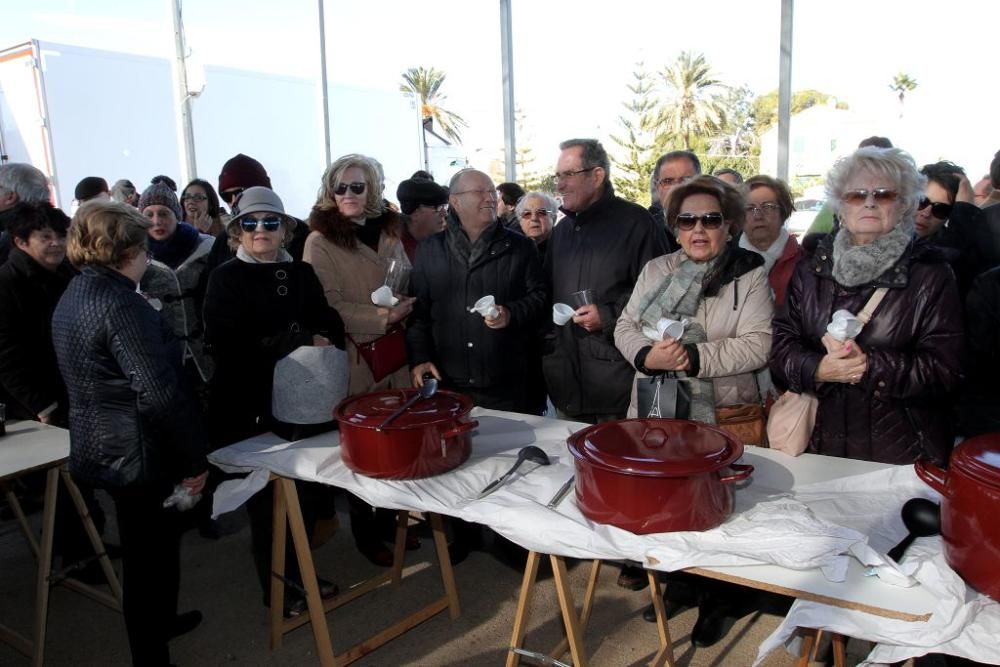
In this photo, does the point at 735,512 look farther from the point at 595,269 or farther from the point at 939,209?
the point at 939,209

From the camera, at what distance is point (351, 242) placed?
295cm

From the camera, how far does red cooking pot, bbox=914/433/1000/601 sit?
1196 mm

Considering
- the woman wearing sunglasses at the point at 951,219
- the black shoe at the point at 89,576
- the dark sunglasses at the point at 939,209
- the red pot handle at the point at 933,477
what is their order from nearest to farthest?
the red pot handle at the point at 933,477 < the woman wearing sunglasses at the point at 951,219 < the black shoe at the point at 89,576 < the dark sunglasses at the point at 939,209

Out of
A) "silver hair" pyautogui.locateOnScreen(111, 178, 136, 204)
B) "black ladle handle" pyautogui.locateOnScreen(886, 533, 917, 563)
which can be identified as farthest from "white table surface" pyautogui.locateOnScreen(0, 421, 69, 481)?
"silver hair" pyautogui.locateOnScreen(111, 178, 136, 204)

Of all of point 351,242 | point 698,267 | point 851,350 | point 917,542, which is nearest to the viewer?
point 917,542

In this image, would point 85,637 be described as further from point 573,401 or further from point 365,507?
point 573,401

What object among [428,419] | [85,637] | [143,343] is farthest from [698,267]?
[85,637]

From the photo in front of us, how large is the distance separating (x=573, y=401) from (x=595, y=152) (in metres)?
1.10

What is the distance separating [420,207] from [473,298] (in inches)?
47.1

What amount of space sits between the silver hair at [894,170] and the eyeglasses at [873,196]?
→ 0.07ft

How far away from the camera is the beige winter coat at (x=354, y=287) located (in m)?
2.84

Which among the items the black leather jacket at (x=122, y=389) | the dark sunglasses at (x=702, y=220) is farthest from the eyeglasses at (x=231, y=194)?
the dark sunglasses at (x=702, y=220)

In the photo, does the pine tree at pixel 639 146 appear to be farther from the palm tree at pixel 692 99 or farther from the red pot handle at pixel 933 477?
the red pot handle at pixel 933 477

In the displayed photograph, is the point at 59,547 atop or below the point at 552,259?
below
